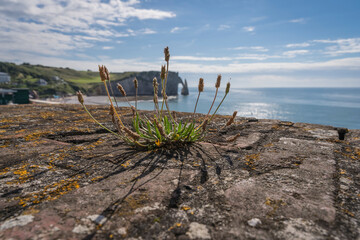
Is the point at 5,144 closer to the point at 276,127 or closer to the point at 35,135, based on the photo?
the point at 35,135

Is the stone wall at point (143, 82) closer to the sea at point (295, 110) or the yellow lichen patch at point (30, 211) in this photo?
the sea at point (295, 110)

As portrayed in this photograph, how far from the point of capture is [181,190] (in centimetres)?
108

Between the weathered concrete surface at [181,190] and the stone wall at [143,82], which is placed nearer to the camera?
the weathered concrete surface at [181,190]

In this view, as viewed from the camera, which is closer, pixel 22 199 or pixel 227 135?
pixel 22 199

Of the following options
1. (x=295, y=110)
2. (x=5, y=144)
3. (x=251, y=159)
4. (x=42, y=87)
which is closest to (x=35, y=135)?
(x=5, y=144)

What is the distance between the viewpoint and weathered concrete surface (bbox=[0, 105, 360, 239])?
80 cm

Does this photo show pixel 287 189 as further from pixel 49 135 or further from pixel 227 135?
pixel 49 135

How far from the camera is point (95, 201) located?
3.16 feet

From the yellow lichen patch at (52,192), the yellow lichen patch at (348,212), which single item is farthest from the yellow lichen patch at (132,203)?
the yellow lichen patch at (348,212)

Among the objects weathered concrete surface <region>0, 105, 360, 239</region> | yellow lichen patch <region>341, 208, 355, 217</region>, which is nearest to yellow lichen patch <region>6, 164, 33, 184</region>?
weathered concrete surface <region>0, 105, 360, 239</region>

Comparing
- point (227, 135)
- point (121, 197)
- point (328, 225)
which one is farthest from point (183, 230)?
point (227, 135)

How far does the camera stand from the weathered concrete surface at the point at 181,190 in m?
0.80

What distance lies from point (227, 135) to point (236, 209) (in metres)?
1.34

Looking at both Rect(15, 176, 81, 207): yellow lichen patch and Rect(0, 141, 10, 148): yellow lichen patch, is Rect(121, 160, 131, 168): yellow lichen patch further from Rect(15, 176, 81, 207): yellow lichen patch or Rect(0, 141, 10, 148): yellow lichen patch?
Rect(0, 141, 10, 148): yellow lichen patch
